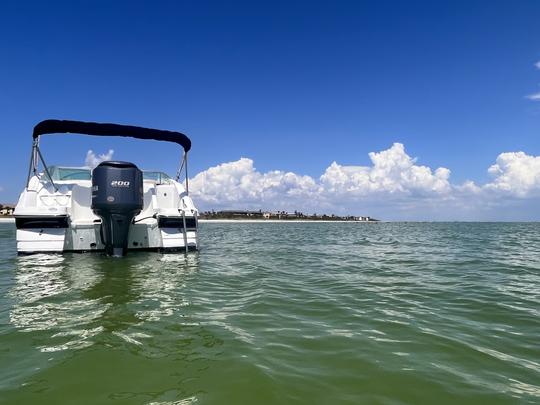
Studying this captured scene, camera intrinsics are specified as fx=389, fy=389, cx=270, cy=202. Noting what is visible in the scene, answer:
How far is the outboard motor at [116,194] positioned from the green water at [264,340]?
109 inches

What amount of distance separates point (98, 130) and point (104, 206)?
409cm

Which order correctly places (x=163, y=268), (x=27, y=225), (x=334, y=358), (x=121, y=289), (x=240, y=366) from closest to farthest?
(x=240, y=366) < (x=334, y=358) < (x=121, y=289) < (x=163, y=268) < (x=27, y=225)

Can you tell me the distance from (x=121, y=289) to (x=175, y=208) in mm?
7364

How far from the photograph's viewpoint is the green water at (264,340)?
3.45 metres

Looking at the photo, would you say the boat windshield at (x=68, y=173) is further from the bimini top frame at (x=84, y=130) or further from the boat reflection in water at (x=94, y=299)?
the boat reflection in water at (x=94, y=299)

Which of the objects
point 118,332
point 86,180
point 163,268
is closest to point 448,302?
point 118,332

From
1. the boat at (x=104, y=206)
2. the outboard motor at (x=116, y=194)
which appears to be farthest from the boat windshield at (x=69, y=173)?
the outboard motor at (x=116, y=194)

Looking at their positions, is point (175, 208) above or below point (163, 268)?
above

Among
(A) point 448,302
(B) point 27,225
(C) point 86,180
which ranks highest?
(C) point 86,180

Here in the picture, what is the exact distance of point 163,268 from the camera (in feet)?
35.8

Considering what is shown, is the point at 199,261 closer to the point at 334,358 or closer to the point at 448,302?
the point at 448,302

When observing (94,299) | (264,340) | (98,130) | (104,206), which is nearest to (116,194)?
(104,206)

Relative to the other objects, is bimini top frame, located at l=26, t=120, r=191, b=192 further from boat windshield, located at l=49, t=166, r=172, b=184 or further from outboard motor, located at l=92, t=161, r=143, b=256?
outboard motor, located at l=92, t=161, r=143, b=256

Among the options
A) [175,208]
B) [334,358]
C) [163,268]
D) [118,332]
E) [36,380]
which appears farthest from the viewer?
[175,208]
